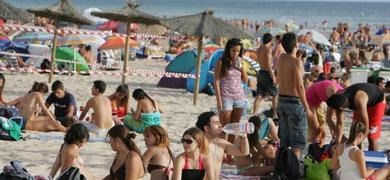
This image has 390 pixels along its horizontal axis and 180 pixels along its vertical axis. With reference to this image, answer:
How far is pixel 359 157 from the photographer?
6.91 m

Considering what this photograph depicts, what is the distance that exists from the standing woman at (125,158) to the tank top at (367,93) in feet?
8.17

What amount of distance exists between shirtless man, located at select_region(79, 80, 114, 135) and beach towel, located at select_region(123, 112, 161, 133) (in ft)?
0.77

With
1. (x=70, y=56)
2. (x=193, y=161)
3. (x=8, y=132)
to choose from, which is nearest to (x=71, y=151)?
(x=193, y=161)

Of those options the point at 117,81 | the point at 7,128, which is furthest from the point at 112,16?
the point at 7,128

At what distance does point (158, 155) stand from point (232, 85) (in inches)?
95.4

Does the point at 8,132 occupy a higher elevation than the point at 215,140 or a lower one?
lower

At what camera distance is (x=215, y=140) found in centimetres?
709

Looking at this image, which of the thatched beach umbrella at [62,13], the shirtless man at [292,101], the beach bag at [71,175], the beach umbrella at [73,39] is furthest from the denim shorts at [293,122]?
the beach umbrella at [73,39]

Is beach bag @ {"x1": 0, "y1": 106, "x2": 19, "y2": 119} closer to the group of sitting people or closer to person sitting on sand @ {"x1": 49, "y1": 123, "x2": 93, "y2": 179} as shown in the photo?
the group of sitting people

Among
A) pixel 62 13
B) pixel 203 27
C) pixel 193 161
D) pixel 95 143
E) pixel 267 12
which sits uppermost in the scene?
pixel 267 12

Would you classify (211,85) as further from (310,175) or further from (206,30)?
(310,175)

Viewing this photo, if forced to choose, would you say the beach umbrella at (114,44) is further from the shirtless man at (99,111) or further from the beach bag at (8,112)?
the beach bag at (8,112)

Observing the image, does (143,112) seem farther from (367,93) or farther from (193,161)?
(193,161)

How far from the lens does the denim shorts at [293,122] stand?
7918 millimetres
